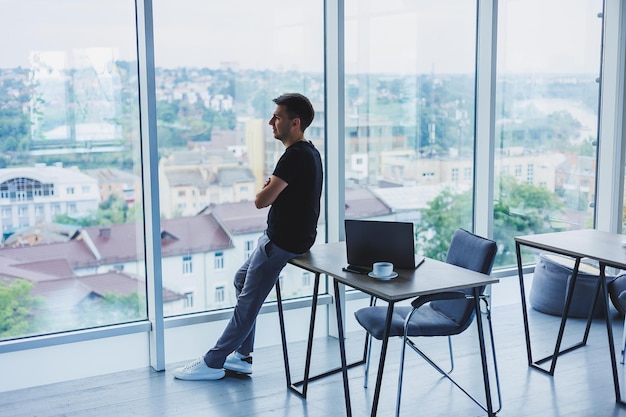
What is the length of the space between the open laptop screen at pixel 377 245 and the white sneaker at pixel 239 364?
1.12m

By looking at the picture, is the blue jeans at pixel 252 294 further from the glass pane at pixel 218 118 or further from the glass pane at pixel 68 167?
the glass pane at pixel 68 167

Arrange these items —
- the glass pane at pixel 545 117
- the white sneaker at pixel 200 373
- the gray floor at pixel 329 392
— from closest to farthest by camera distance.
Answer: the gray floor at pixel 329 392 → the white sneaker at pixel 200 373 → the glass pane at pixel 545 117

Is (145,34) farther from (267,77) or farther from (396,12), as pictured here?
(396,12)

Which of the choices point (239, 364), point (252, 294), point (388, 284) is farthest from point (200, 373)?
point (388, 284)

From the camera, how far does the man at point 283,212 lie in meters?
4.30

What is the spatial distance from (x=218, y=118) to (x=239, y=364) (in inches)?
62.3

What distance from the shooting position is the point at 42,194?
4637 mm

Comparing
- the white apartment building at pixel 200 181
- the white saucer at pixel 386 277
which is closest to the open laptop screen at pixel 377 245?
the white saucer at pixel 386 277

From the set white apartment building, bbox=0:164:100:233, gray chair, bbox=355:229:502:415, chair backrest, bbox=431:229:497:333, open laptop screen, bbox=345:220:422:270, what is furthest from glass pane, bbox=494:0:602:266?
white apartment building, bbox=0:164:100:233

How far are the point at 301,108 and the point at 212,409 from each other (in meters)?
1.74

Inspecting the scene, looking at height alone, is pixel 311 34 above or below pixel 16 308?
above

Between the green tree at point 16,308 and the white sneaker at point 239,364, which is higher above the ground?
the green tree at point 16,308

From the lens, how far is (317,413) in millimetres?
4199

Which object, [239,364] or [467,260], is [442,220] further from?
[239,364]
